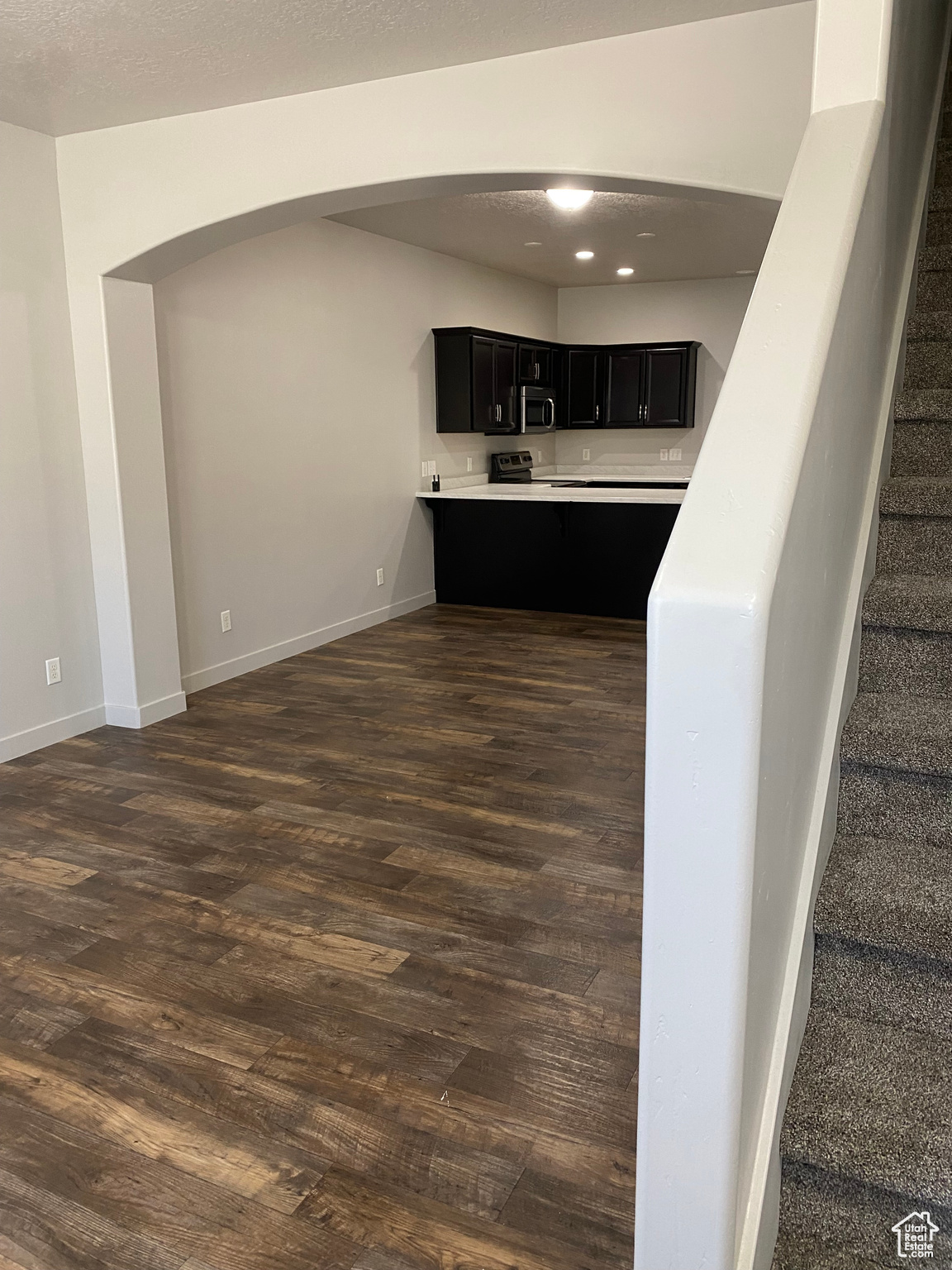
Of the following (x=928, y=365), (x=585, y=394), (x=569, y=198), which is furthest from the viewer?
(x=585, y=394)

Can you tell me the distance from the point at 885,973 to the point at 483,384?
643 cm

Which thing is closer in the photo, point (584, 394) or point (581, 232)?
point (581, 232)

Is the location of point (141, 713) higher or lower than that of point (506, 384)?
lower

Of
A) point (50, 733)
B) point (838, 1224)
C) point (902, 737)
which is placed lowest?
point (50, 733)

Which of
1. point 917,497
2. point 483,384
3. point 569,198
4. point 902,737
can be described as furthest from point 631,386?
point 902,737

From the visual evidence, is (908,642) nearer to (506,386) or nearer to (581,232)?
(581,232)

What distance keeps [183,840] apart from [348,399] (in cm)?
371

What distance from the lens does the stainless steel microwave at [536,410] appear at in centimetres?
815

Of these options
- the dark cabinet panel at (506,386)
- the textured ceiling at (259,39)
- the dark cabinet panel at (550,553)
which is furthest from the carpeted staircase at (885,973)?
the dark cabinet panel at (506,386)

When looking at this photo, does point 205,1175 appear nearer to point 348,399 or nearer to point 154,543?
point 154,543

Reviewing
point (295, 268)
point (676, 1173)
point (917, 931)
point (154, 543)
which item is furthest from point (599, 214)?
point (676, 1173)

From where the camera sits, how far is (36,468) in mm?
4184

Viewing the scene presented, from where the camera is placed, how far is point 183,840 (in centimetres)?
330

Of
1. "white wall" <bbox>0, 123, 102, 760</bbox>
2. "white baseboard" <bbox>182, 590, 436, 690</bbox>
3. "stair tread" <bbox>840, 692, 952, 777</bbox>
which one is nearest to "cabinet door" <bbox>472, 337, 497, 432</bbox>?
"white baseboard" <bbox>182, 590, 436, 690</bbox>
